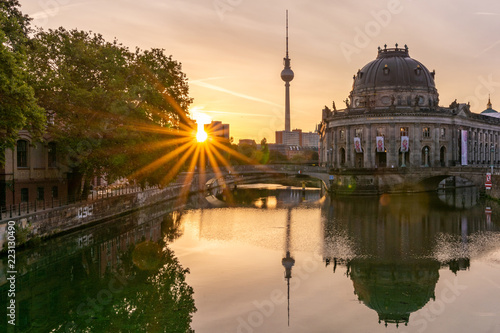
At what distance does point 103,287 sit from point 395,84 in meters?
95.5

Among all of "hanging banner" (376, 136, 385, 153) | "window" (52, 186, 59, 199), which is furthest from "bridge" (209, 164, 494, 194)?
"window" (52, 186, 59, 199)

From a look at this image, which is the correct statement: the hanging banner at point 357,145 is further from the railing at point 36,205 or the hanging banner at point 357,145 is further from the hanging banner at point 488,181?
the railing at point 36,205

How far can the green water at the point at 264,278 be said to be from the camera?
21.2 metres

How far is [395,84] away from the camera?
107500 millimetres

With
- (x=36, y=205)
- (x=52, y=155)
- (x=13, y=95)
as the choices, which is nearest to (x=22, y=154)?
(x=52, y=155)


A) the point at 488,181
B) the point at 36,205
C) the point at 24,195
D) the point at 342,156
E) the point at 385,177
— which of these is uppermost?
the point at 342,156

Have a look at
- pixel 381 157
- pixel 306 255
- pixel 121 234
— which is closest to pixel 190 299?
pixel 306 255

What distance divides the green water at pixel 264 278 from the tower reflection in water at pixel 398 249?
0.32 ft

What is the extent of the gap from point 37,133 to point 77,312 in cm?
1842

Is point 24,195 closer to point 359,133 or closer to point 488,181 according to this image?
point 488,181

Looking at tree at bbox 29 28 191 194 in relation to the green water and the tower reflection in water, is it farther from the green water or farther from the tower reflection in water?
the tower reflection in water

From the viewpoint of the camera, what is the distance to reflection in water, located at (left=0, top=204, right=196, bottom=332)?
21406 mm

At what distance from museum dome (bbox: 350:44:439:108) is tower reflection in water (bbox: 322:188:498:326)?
52.8m

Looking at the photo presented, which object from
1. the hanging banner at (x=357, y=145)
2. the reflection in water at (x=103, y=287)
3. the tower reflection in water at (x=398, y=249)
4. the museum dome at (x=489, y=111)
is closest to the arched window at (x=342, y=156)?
the hanging banner at (x=357, y=145)
